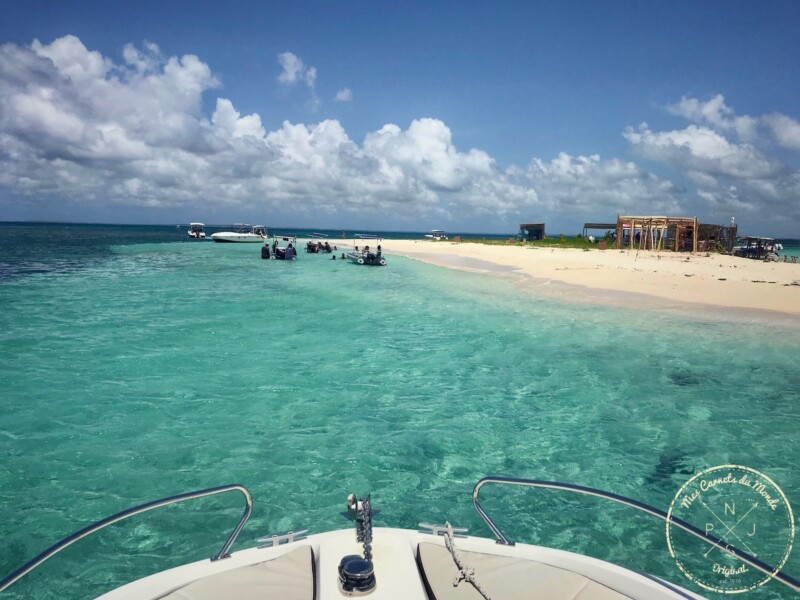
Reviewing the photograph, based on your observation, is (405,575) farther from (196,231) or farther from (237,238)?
(196,231)

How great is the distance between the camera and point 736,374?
12016mm

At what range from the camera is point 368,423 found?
9.04 meters

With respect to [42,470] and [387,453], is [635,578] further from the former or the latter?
[42,470]

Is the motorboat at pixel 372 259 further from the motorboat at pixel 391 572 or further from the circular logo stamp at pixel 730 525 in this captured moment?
the motorboat at pixel 391 572

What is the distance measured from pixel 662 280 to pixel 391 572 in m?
28.6

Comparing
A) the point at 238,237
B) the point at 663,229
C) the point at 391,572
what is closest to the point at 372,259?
the point at 663,229

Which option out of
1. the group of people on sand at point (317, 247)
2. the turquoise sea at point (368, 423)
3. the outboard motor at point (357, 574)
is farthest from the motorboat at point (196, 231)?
the outboard motor at point (357, 574)

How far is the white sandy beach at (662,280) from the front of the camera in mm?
21562

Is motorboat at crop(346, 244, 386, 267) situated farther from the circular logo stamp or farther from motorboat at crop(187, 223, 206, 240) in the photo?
motorboat at crop(187, 223, 206, 240)

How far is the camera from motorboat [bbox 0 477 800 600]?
9.51 feet

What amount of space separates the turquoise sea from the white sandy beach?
374cm

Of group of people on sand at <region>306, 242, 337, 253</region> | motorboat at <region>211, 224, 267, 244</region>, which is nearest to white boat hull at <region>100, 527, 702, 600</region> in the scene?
group of people on sand at <region>306, 242, 337, 253</region>

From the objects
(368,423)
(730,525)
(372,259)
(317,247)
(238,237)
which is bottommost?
(730,525)

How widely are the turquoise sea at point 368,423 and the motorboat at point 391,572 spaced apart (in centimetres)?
255
